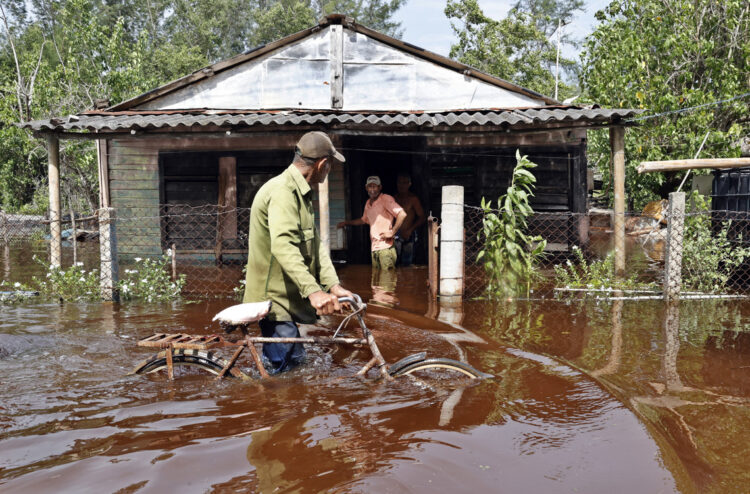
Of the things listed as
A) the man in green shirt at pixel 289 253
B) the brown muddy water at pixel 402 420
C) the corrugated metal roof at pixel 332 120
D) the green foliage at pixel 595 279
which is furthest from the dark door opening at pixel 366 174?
the man in green shirt at pixel 289 253

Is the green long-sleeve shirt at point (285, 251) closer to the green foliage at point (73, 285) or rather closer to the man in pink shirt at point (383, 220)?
the green foliage at point (73, 285)

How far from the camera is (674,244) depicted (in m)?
7.47

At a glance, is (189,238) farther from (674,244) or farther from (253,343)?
(674,244)

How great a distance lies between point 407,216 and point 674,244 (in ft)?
16.0

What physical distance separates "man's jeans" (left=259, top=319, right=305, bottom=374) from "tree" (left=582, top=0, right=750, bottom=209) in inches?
519

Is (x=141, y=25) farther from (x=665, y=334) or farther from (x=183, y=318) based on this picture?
(x=665, y=334)

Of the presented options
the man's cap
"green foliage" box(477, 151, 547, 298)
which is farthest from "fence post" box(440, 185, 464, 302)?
the man's cap

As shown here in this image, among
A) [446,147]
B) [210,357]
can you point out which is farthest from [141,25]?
[210,357]

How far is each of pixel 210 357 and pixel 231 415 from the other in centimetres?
59

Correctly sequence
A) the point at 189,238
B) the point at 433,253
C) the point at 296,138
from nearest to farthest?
the point at 433,253 < the point at 296,138 < the point at 189,238

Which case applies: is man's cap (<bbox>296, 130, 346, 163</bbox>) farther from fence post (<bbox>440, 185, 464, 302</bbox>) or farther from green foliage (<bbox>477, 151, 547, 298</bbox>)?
green foliage (<bbox>477, 151, 547, 298</bbox>)

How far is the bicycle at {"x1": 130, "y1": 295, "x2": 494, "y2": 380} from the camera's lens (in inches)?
158

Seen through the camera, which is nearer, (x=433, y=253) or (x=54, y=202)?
(x=433, y=253)

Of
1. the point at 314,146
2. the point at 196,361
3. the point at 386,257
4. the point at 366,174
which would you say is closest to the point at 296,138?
the point at 386,257
